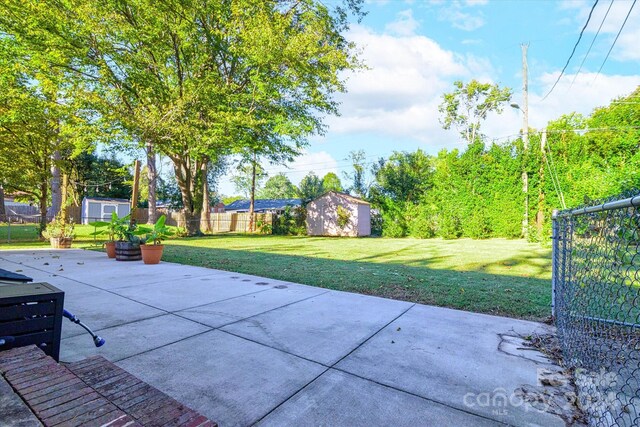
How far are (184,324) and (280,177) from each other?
2530 inches

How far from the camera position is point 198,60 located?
1395cm


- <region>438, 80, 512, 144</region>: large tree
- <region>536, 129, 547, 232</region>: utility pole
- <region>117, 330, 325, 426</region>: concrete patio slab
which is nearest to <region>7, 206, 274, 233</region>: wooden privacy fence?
<region>536, 129, 547, 232</region>: utility pole

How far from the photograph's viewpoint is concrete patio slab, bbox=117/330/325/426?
1773 millimetres

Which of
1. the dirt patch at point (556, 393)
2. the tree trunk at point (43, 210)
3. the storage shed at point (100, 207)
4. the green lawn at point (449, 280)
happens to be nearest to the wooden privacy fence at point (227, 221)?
the storage shed at point (100, 207)

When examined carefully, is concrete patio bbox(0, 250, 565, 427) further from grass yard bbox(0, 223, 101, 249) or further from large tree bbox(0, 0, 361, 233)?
large tree bbox(0, 0, 361, 233)

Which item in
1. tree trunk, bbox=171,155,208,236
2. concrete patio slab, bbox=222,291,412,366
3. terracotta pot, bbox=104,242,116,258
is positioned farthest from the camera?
tree trunk, bbox=171,155,208,236

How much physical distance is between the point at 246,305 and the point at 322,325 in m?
1.11

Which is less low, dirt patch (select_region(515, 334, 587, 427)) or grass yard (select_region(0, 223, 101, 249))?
grass yard (select_region(0, 223, 101, 249))

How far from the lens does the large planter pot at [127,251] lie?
726 cm

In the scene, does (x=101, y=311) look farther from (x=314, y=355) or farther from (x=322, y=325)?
(x=314, y=355)

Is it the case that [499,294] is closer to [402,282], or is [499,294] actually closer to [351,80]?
[402,282]

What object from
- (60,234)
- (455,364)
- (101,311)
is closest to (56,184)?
(60,234)

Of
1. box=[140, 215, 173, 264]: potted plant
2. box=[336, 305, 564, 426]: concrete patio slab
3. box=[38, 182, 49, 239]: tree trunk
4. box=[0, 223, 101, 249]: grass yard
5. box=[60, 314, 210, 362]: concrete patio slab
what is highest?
box=[38, 182, 49, 239]: tree trunk

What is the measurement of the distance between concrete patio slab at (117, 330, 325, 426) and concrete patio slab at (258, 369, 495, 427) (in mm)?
104
